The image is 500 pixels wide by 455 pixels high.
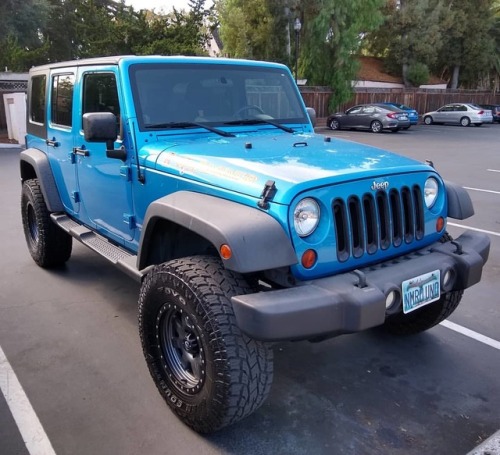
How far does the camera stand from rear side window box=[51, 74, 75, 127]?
14.7 ft

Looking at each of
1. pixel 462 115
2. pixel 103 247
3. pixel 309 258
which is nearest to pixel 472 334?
pixel 309 258

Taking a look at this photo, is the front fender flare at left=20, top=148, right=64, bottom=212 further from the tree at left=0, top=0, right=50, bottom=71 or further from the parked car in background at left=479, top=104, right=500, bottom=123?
the parked car in background at left=479, top=104, right=500, bottom=123


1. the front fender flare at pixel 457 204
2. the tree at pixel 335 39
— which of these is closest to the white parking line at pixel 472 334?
the front fender flare at pixel 457 204

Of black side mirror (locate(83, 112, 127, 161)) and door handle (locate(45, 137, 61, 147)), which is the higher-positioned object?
black side mirror (locate(83, 112, 127, 161))

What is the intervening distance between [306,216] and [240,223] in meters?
0.35

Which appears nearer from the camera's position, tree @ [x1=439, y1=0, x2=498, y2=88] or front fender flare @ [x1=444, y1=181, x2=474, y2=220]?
front fender flare @ [x1=444, y1=181, x2=474, y2=220]

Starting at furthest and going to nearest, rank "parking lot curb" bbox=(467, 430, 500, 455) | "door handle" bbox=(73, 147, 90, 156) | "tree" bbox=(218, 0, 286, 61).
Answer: "tree" bbox=(218, 0, 286, 61), "door handle" bbox=(73, 147, 90, 156), "parking lot curb" bbox=(467, 430, 500, 455)

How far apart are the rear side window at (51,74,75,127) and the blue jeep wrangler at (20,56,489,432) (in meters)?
0.10

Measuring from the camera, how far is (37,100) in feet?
17.7

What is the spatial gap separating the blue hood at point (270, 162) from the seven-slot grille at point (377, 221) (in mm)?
132

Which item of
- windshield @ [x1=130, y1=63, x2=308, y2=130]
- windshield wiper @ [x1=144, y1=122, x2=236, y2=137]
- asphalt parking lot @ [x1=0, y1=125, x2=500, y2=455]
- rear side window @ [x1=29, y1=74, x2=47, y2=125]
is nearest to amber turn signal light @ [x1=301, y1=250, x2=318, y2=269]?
asphalt parking lot @ [x1=0, y1=125, x2=500, y2=455]

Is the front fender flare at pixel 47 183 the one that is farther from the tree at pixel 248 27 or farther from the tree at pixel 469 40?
the tree at pixel 469 40

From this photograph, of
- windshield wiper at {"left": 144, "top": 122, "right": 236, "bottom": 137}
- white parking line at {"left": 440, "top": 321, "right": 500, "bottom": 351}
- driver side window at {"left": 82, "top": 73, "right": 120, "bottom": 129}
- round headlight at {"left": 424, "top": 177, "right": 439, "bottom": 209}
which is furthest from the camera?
white parking line at {"left": 440, "top": 321, "right": 500, "bottom": 351}

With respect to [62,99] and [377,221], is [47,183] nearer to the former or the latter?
[62,99]
